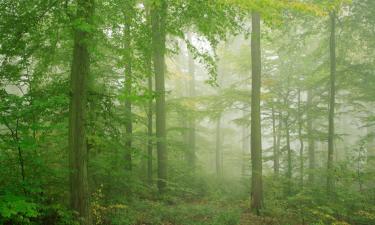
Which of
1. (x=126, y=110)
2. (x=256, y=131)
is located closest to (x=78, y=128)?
(x=126, y=110)

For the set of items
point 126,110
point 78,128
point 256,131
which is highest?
point 126,110

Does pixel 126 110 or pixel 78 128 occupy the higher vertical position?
pixel 126 110

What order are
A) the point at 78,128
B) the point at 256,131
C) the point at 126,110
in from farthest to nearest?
1. the point at 256,131
2. the point at 126,110
3. the point at 78,128

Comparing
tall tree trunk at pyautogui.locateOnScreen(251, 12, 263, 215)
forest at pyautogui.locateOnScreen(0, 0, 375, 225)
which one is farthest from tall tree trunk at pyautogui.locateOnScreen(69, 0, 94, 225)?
tall tree trunk at pyautogui.locateOnScreen(251, 12, 263, 215)

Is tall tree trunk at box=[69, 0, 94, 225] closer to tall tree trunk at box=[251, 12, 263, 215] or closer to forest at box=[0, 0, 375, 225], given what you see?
forest at box=[0, 0, 375, 225]

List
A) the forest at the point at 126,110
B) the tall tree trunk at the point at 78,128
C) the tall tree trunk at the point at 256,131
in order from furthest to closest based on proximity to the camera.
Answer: the tall tree trunk at the point at 256,131
the tall tree trunk at the point at 78,128
the forest at the point at 126,110

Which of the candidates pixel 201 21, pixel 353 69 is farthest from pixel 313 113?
pixel 201 21

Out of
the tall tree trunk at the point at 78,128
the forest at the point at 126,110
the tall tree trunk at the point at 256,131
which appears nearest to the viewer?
the forest at the point at 126,110

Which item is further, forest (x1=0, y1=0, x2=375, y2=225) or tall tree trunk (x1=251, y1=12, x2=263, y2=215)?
tall tree trunk (x1=251, y1=12, x2=263, y2=215)

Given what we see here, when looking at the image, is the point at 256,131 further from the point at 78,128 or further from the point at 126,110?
the point at 78,128

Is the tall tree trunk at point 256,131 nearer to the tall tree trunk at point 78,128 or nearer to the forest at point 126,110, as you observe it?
the forest at point 126,110

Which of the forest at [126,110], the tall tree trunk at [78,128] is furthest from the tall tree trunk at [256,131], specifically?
the tall tree trunk at [78,128]

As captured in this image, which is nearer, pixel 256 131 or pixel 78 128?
pixel 78 128

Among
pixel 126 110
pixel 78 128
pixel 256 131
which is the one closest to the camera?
pixel 78 128
